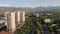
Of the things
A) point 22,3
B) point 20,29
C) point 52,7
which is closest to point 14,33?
point 20,29

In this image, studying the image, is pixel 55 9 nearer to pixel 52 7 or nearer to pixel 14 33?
pixel 52 7

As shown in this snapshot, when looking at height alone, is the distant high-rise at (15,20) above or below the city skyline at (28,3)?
below

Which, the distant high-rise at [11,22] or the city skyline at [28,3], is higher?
the city skyline at [28,3]

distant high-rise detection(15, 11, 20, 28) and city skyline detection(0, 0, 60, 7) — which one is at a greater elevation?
city skyline detection(0, 0, 60, 7)

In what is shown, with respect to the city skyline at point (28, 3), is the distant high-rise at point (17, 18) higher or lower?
lower

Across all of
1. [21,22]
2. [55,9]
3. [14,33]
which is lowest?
[14,33]

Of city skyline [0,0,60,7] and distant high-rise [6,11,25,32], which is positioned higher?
city skyline [0,0,60,7]

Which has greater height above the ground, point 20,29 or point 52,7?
point 52,7

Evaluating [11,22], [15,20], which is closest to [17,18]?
[15,20]

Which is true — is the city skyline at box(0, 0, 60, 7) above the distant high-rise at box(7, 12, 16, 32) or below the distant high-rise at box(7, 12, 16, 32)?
above

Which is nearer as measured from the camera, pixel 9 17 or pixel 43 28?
pixel 9 17

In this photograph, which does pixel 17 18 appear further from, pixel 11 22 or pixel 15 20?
pixel 11 22
